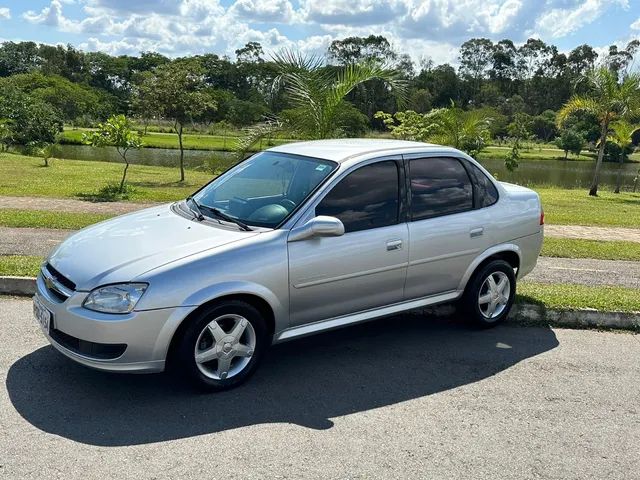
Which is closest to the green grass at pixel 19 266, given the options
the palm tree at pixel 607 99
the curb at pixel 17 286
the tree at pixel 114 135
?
the curb at pixel 17 286

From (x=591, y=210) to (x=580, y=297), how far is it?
13.5 metres

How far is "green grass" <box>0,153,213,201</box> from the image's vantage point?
16.6 m

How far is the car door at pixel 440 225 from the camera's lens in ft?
17.5

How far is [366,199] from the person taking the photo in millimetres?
5125

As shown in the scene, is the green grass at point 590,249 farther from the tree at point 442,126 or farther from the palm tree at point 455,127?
the palm tree at point 455,127

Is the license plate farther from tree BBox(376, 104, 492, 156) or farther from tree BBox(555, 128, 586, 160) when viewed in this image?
tree BBox(555, 128, 586, 160)

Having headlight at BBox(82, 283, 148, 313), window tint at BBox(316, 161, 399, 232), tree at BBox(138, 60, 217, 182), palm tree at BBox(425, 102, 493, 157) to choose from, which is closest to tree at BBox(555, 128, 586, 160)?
palm tree at BBox(425, 102, 493, 157)

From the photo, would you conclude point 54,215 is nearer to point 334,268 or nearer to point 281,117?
point 281,117

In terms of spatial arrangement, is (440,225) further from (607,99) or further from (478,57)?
(478,57)

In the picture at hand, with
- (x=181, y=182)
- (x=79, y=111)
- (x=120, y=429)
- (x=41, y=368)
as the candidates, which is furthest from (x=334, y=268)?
(x=79, y=111)

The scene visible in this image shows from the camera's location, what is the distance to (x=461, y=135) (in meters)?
22.6

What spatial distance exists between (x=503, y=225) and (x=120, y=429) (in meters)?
3.84

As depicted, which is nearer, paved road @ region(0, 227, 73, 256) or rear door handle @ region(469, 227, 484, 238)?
rear door handle @ region(469, 227, 484, 238)

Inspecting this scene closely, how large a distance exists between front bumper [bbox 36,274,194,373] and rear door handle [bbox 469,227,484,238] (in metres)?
2.71
